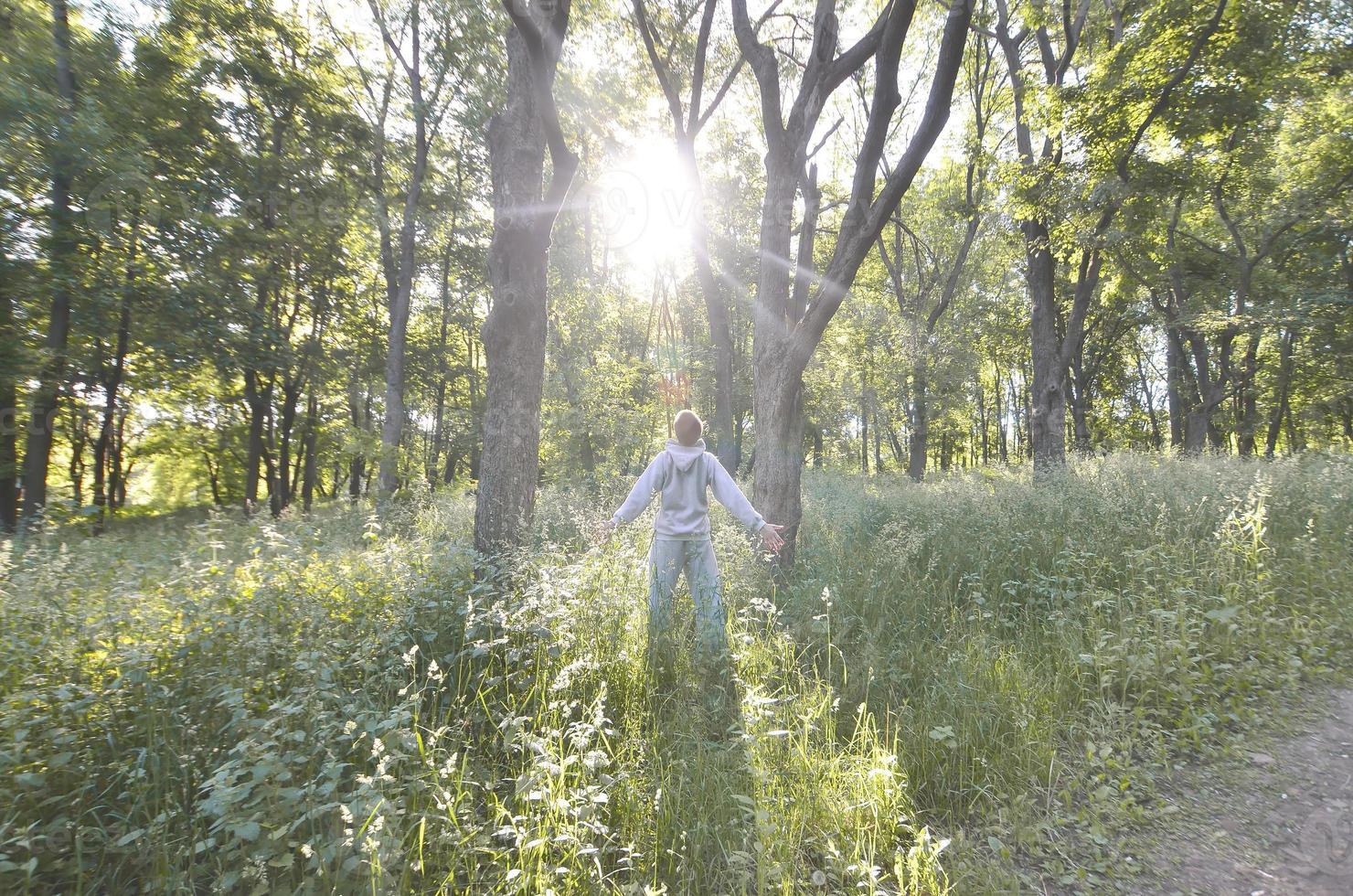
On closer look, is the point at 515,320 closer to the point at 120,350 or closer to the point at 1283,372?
the point at 120,350

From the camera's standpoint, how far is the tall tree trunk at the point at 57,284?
1150 centimetres

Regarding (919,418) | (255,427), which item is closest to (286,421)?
(255,427)

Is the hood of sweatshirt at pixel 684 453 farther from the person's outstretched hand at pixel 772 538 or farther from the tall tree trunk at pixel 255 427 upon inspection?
the tall tree trunk at pixel 255 427

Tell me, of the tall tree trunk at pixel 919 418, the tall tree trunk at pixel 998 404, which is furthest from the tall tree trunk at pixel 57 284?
the tall tree trunk at pixel 998 404

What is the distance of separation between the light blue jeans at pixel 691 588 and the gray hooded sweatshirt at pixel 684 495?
0.13 metres

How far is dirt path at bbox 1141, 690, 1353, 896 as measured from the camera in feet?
7.78

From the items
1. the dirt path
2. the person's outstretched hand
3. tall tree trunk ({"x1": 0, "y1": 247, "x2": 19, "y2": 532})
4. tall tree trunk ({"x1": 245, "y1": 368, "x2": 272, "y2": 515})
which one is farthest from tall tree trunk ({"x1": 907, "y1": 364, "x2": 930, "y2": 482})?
tall tree trunk ({"x1": 0, "y1": 247, "x2": 19, "y2": 532})

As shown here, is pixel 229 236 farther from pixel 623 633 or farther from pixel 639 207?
pixel 623 633

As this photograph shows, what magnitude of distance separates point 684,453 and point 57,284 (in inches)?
628

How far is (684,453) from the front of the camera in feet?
16.4

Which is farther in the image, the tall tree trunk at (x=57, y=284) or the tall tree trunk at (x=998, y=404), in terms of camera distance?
the tall tree trunk at (x=998, y=404)

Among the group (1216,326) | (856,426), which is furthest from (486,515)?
(856,426)

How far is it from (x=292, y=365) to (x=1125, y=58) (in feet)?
69.9

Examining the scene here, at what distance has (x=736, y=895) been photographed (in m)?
2.26
